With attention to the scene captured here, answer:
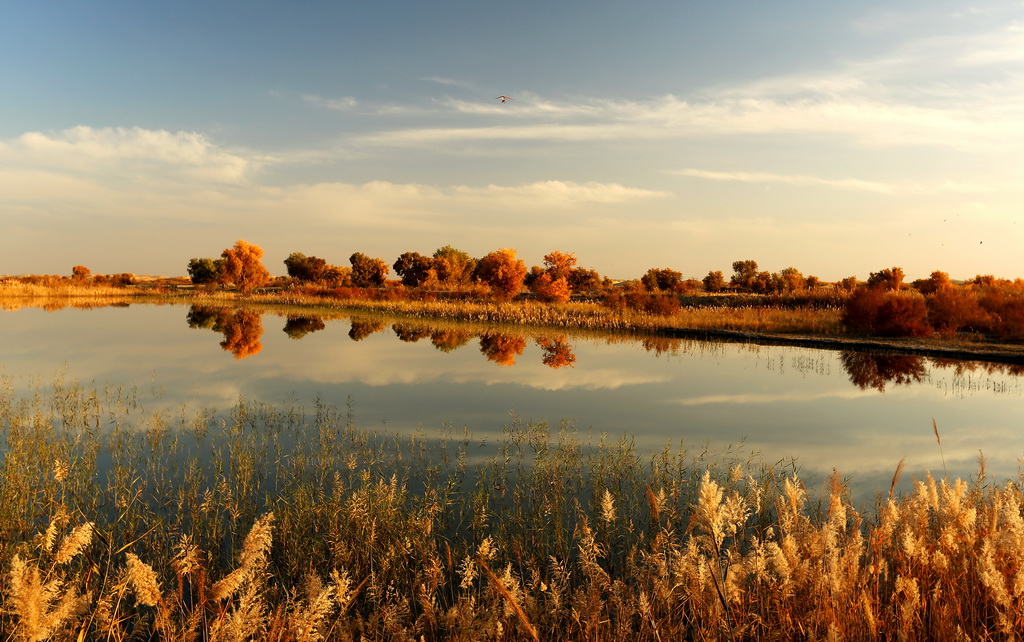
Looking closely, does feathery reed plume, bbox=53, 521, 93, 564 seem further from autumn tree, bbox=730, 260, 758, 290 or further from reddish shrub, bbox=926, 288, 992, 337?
autumn tree, bbox=730, 260, 758, 290

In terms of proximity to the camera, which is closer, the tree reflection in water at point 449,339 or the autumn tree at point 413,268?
the tree reflection in water at point 449,339

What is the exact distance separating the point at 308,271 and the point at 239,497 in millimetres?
89044

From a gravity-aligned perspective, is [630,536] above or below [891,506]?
below

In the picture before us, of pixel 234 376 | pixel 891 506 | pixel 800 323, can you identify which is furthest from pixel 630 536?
pixel 800 323

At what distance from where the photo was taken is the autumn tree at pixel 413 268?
3305 inches

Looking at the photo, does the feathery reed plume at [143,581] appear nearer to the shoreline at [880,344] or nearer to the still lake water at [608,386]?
the still lake water at [608,386]

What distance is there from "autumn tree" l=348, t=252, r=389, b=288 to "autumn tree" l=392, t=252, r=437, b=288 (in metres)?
2.17

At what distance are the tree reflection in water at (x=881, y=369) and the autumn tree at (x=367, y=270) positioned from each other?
230 feet

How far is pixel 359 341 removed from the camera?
24.8 metres

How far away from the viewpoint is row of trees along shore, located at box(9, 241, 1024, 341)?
25.8m

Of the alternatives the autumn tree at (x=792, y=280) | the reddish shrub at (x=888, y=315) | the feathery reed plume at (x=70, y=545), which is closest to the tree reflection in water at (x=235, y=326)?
the feathery reed plume at (x=70, y=545)

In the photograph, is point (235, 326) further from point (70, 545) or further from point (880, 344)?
point (70, 545)

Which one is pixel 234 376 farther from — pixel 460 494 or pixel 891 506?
pixel 891 506

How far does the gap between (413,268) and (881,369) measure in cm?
7272
